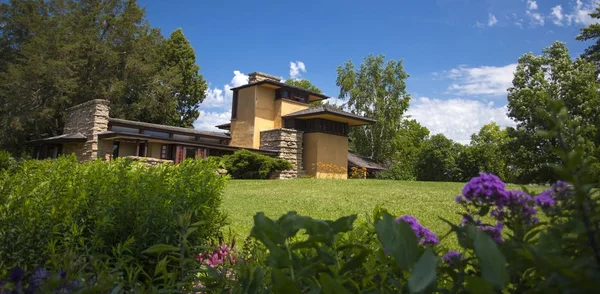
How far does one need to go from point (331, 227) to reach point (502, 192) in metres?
0.44

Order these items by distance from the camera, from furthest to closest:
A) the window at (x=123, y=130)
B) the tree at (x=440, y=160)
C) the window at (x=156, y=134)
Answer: the tree at (x=440, y=160), the window at (x=156, y=134), the window at (x=123, y=130)

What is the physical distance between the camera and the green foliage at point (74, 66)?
955 inches

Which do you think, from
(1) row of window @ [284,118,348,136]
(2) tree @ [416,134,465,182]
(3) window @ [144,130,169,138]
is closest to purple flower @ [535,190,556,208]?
(1) row of window @ [284,118,348,136]

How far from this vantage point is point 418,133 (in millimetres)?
50031

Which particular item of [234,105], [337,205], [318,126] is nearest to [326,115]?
[318,126]

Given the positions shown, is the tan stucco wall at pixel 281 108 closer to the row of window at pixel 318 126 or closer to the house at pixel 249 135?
the house at pixel 249 135

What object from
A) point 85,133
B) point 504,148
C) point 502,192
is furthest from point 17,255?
point 504,148

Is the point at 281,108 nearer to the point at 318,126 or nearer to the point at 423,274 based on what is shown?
the point at 318,126

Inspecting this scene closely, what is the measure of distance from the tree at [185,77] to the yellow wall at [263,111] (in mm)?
11078

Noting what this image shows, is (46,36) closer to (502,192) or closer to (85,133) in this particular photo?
(85,133)

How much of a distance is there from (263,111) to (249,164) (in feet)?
16.6

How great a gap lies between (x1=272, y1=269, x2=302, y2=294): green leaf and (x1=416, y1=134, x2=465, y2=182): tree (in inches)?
1062

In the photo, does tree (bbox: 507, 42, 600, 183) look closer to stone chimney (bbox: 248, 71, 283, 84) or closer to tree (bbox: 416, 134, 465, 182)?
tree (bbox: 416, 134, 465, 182)

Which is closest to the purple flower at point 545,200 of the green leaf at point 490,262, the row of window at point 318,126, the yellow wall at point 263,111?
the green leaf at point 490,262
